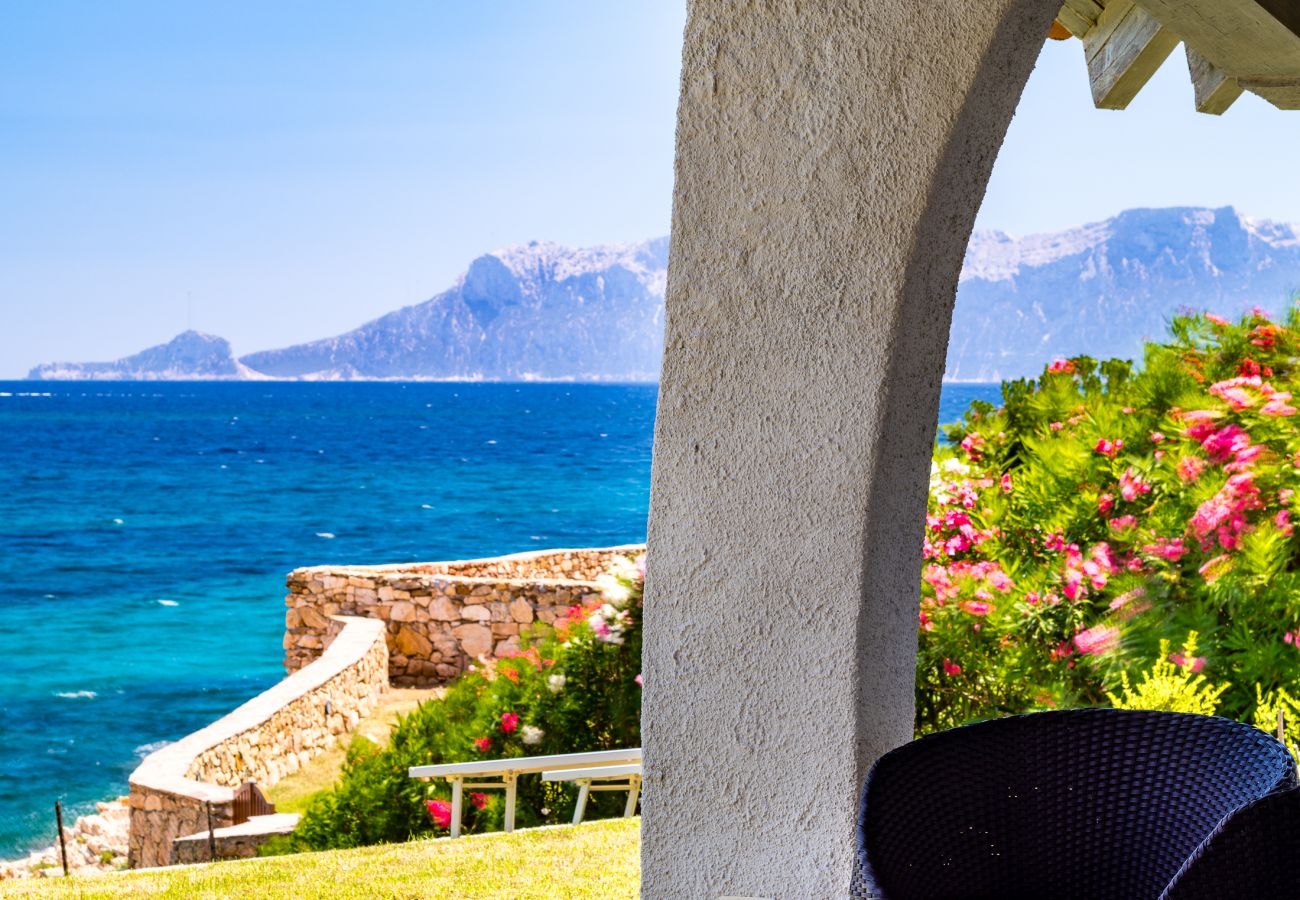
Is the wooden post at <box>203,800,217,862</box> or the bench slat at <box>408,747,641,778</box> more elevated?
the bench slat at <box>408,747,641,778</box>

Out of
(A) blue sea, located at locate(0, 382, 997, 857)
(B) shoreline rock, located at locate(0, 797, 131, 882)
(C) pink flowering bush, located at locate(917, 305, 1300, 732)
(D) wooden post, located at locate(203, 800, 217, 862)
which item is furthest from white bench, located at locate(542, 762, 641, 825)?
(A) blue sea, located at locate(0, 382, 997, 857)

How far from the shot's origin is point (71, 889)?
14.6 ft

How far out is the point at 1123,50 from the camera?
2248 millimetres

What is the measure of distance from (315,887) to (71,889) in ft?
4.28

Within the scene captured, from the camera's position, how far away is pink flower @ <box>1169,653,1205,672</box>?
130 inches

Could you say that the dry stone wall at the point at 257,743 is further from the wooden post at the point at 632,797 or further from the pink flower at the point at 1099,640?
the pink flower at the point at 1099,640

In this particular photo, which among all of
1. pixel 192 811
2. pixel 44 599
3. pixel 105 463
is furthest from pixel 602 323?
pixel 192 811

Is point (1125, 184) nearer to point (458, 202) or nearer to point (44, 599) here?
point (458, 202)

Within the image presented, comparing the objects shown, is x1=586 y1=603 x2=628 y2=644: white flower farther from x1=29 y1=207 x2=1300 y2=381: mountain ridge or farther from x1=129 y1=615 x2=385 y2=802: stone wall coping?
x1=29 y1=207 x2=1300 y2=381: mountain ridge

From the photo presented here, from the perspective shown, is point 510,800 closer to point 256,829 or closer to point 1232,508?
point 256,829

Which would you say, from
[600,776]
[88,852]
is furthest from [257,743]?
[600,776]

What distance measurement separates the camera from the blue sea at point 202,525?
16.7 metres

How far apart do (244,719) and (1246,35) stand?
8897mm

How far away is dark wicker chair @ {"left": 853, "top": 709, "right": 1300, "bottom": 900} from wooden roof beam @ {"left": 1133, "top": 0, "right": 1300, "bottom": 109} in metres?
1.05
